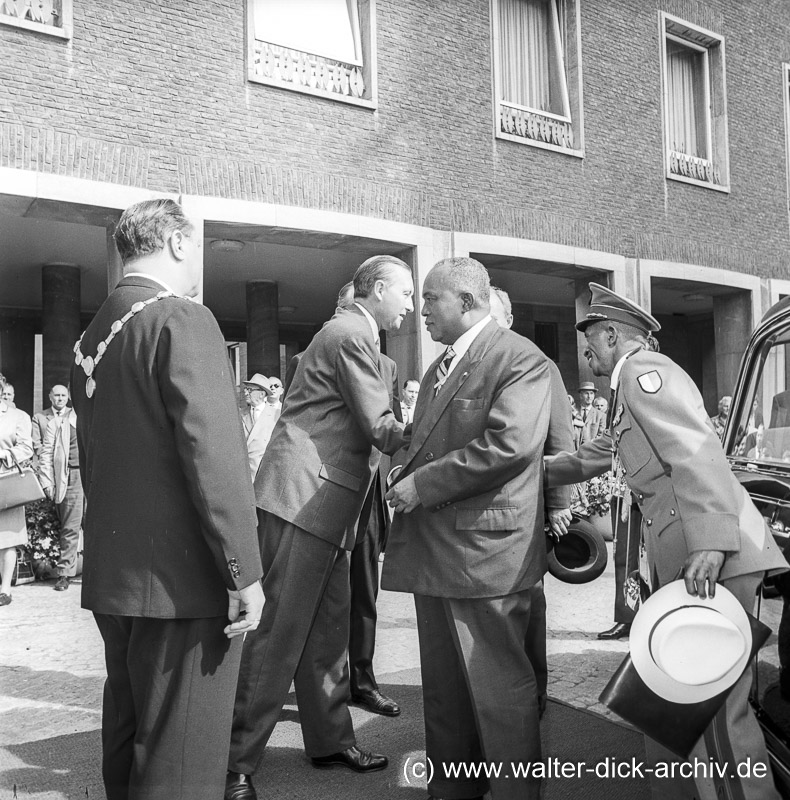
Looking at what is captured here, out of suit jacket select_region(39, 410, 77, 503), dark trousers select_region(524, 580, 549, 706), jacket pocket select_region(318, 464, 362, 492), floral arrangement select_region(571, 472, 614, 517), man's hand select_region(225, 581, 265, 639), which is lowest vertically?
dark trousers select_region(524, 580, 549, 706)

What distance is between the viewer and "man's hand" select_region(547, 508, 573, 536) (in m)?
3.55

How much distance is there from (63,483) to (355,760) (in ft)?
20.7

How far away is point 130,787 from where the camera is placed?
2.53m

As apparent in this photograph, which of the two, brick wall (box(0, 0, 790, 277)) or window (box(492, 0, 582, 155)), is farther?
window (box(492, 0, 582, 155))

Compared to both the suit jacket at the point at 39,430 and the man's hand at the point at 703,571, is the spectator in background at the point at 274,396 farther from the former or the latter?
the man's hand at the point at 703,571

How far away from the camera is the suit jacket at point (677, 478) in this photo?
2621 mm

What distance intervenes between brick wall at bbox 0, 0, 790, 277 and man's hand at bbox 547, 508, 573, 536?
26.5 feet

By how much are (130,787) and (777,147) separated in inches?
704

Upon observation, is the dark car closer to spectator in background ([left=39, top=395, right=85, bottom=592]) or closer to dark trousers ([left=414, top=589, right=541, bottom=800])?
dark trousers ([left=414, top=589, right=541, bottom=800])

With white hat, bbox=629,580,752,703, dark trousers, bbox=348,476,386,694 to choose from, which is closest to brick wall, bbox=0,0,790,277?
dark trousers, bbox=348,476,386,694

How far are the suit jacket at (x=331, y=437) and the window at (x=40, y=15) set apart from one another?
7673mm

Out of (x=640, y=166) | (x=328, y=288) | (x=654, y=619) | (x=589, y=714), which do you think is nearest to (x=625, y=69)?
(x=640, y=166)

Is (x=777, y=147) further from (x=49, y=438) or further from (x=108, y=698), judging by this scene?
(x=108, y=698)

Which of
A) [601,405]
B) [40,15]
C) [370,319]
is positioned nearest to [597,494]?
[601,405]
